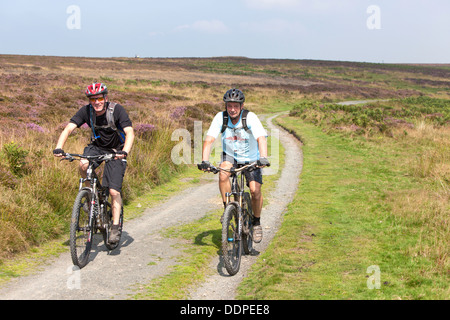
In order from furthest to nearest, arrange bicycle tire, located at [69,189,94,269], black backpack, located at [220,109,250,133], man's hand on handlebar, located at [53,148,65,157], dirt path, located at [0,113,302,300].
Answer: black backpack, located at [220,109,250,133], man's hand on handlebar, located at [53,148,65,157], bicycle tire, located at [69,189,94,269], dirt path, located at [0,113,302,300]

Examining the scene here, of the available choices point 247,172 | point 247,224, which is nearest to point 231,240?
point 247,224

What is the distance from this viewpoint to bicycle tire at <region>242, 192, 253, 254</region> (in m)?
6.14

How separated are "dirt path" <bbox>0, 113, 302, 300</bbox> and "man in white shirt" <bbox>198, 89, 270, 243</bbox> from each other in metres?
1.25

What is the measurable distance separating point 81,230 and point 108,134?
56.3 inches

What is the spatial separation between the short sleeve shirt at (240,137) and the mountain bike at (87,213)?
1508 mm

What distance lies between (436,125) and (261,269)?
22.2 meters

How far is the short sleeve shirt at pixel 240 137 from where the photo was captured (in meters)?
5.93

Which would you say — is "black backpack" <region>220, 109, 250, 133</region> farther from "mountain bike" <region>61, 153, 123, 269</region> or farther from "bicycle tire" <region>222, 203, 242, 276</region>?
"mountain bike" <region>61, 153, 123, 269</region>

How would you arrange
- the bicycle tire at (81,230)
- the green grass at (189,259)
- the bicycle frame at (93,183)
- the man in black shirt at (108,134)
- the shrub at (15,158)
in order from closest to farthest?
the green grass at (189,259) < the bicycle tire at (81,230) < the bicycle frame at (93,183) < the man in black shirt at (108,134) < the shrub at (15,158)

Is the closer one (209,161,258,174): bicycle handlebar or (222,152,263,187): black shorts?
(209,161,258,174): bicycle handlebar

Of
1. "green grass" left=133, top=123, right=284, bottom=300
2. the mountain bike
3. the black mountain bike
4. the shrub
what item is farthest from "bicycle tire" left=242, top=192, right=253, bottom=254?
the shrub

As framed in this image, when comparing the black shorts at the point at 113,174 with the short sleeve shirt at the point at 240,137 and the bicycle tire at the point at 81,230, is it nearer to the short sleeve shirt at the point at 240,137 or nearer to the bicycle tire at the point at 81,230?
the bicycle tire at the point at 81,230

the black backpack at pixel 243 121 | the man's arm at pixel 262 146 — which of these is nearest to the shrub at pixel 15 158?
the black backpack at pixel 243 121

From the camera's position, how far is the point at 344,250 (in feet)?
21.3
